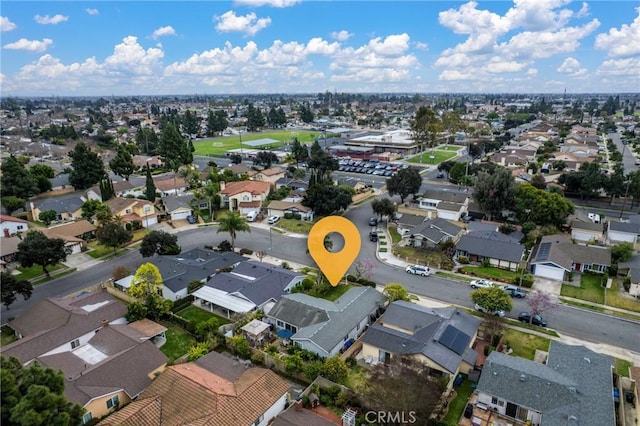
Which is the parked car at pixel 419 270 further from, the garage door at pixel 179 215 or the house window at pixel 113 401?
the garage door at pixel 179 215

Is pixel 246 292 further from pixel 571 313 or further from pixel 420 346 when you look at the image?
pixel 571 313

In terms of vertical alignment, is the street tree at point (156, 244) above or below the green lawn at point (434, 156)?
below

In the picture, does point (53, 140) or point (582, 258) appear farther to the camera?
point (53, 140)

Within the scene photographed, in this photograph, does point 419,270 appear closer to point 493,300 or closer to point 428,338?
point 493,300

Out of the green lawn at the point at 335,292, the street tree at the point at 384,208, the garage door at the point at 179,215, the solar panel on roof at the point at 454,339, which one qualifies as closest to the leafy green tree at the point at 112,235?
the garage door at the point at 179,215

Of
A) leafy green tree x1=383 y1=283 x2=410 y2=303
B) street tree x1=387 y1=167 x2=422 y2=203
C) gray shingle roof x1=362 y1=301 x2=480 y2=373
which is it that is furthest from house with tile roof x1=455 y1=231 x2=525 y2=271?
street tree x1=387 y1=167 x2=422 y2=203

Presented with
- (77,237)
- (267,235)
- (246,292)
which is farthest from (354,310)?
(77,237)

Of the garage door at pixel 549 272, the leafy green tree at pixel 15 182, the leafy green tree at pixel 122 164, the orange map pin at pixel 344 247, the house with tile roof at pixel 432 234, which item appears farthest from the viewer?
the leafy green tree at pixel 122 164
